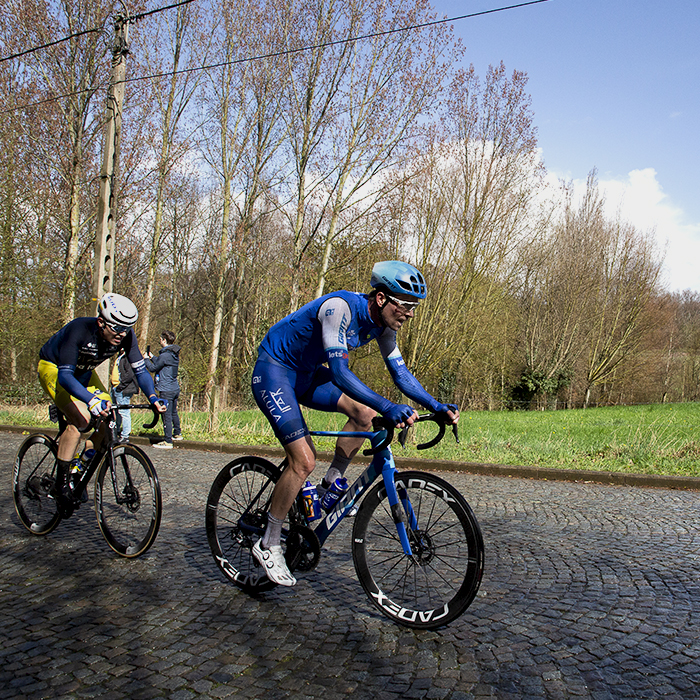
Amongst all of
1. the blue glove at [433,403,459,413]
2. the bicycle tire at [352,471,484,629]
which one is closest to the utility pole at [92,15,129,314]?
the bicycle tire at [352,471,484,629]

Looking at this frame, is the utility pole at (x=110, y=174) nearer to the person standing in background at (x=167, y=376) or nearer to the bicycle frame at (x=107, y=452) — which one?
the person standing in background at (x=167, y=376)

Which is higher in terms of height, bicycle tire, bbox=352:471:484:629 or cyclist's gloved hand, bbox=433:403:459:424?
cyclist's gloved hand, bbox=433:403:459:424

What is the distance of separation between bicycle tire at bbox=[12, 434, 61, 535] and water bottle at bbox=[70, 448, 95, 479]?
28cm

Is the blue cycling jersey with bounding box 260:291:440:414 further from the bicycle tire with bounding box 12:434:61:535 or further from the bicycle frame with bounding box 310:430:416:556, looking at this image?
the bicycle tire with bounding box 12:434:61:535

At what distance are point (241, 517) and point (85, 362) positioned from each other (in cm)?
202

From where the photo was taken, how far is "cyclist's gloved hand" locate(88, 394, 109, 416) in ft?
15.2

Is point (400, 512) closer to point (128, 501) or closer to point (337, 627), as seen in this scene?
point (337, 627)

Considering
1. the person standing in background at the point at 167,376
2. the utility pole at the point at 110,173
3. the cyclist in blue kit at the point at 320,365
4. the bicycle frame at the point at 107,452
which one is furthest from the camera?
the utility pole at the point at 110,173

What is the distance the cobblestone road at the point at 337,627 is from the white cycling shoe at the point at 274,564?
0.66 ft

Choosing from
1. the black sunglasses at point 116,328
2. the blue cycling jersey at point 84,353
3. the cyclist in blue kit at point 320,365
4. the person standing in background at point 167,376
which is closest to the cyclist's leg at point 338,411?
the cyclist in blue kit at point 320,365

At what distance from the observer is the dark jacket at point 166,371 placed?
12.1 m

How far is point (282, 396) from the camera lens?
378 centimetres

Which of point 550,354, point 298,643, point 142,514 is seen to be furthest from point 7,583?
point 550,354

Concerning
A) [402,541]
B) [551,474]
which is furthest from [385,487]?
[551,474]
